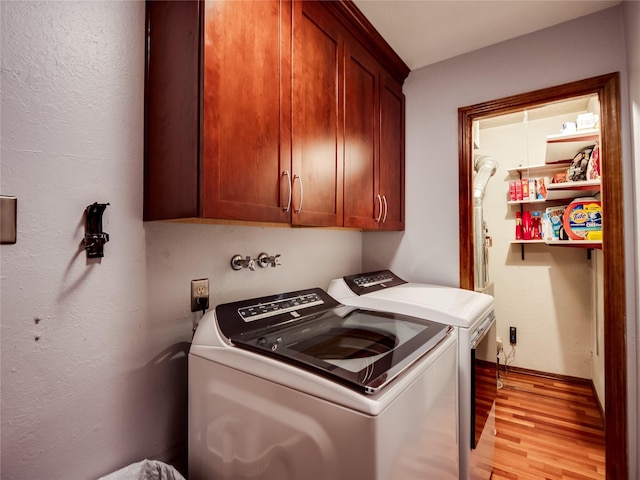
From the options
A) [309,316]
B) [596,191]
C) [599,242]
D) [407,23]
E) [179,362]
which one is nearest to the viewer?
[179,362]

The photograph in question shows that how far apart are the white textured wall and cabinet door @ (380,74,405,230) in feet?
3.77

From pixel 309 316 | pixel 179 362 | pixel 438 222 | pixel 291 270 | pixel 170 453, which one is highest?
pixel 438 222

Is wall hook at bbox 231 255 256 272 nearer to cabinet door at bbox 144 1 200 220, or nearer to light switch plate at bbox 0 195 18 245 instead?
cabinet door at bbox 144 1 200 220

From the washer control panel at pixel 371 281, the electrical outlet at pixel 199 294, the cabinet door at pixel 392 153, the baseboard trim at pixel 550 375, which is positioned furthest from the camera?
the baseboard trim at pixel 550 375

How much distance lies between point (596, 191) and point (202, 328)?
307 centimetres

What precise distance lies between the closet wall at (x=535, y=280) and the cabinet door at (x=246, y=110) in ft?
9.18

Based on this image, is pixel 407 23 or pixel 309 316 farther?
pixel 407 23

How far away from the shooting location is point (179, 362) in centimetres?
125

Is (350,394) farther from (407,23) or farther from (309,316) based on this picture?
(407,23)

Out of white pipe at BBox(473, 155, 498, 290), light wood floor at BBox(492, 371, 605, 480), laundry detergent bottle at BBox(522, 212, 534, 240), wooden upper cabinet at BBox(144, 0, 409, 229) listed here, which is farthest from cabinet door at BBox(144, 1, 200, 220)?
laundry detergent bottle at BBox(522, 212, 534, 240)

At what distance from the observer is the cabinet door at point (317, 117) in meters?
1.29

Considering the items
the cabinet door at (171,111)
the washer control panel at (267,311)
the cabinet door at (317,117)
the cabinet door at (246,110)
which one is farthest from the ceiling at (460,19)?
the washer control panel at (267,311)

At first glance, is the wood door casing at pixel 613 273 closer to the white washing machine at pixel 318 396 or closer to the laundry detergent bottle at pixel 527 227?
the white washing machine at pixel 318 396

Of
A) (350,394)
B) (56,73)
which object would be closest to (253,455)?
(350,394)
